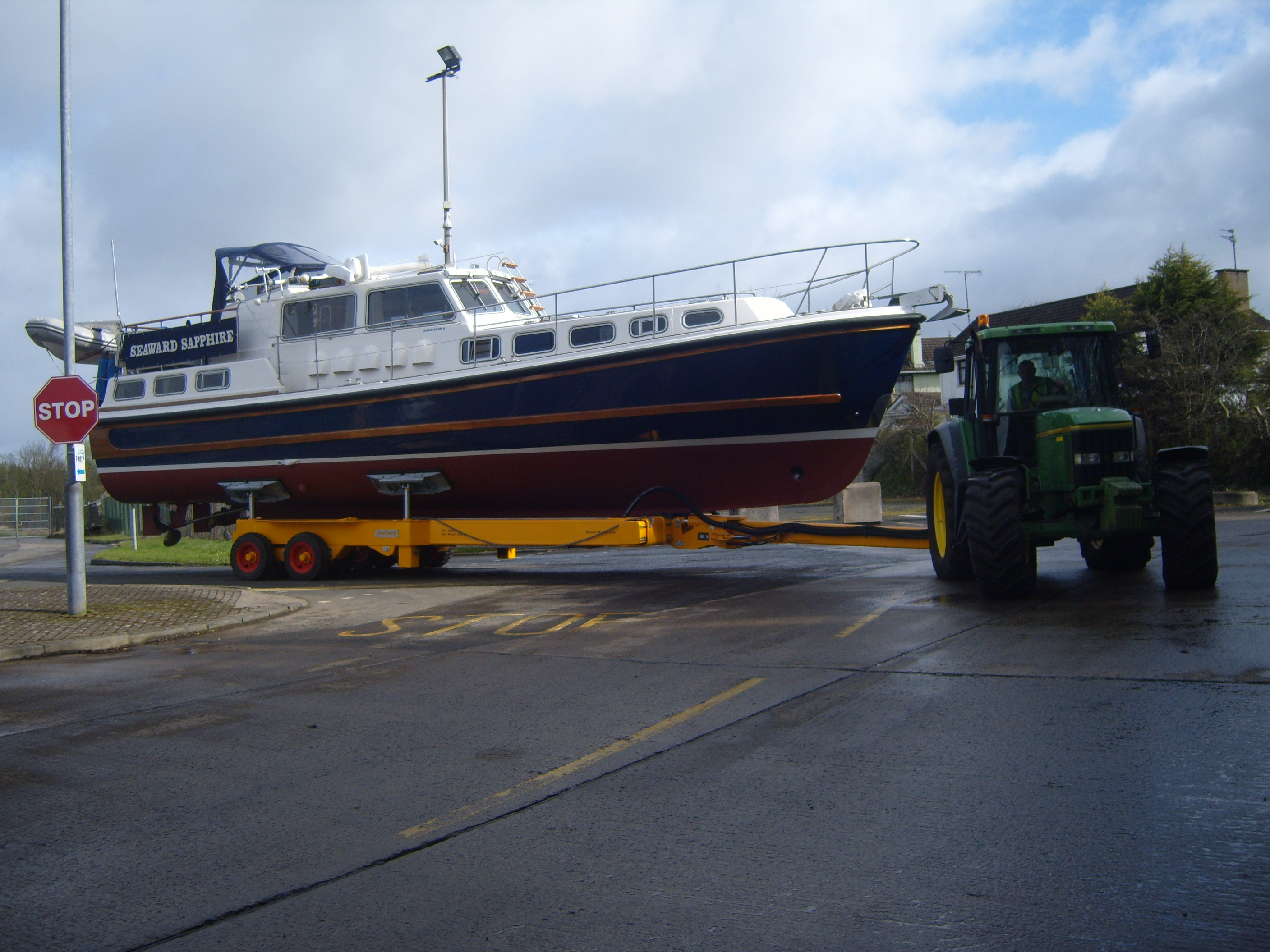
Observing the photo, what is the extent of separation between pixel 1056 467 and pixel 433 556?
968 centimetres

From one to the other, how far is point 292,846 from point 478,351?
32.4 ft

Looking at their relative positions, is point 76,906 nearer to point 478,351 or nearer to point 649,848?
point 649,848

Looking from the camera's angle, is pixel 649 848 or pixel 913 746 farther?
pixel 913 746

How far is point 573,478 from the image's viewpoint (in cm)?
1274

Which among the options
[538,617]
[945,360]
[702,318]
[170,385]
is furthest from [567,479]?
[170,385]

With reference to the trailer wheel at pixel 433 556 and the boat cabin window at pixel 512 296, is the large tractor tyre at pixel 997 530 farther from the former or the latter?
the trailer wheel at pixel 433 556

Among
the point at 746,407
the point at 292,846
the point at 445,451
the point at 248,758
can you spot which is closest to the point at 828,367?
the point at 746,407

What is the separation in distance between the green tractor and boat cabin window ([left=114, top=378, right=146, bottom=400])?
39.3ft

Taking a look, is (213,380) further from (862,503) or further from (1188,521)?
(1188,521)

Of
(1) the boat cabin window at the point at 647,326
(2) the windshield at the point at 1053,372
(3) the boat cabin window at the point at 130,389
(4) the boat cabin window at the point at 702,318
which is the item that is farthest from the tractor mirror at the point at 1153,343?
(3) the boat cabin window at the point at 130,389

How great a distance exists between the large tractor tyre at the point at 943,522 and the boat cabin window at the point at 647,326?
353cm

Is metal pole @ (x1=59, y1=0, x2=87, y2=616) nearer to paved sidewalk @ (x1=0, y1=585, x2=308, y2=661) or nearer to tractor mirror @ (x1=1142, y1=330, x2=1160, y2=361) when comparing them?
paved sidewalk @ (x1=0, y1=585, x2=308, y2=661)

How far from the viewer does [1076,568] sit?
11.2 metres

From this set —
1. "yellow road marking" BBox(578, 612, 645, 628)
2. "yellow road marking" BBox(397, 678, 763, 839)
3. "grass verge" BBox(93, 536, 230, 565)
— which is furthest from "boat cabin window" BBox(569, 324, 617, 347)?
"grass verge" BBox(93, 536, 230, 565)
